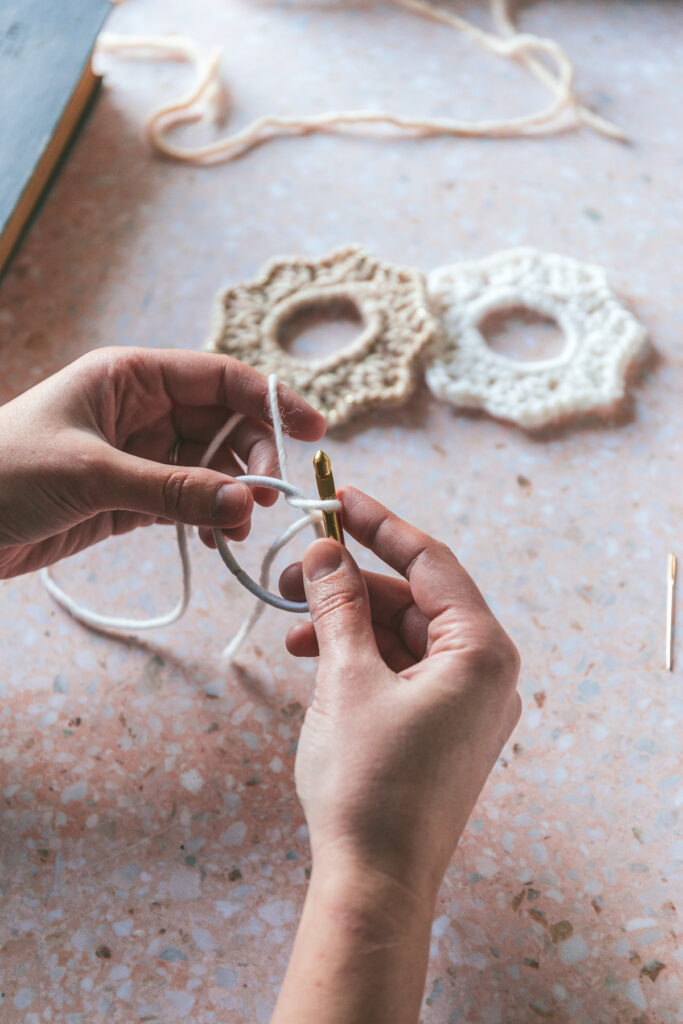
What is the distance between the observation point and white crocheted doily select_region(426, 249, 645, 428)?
911 mm

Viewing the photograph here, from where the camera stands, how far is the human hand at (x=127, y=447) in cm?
63

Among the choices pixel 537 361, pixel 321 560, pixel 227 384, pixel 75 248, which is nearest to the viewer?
pixel 321 560

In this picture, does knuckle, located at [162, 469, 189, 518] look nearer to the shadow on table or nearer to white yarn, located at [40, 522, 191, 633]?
white yarn, located at [40, 522, 191, 633]

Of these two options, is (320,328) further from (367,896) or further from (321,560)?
(367,896)

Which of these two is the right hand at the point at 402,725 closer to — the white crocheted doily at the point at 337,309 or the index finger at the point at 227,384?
the index finger at the point at 227,384

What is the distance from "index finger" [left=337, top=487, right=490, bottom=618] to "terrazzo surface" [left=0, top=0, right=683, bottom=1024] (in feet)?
0.54

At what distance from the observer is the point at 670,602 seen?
0.80 metres

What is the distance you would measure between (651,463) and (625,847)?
398mm

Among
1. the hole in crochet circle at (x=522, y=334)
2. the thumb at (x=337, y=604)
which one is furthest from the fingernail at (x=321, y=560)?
the hole in crochet circle at (x=522, y=334)

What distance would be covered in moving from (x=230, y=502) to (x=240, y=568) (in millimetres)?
74

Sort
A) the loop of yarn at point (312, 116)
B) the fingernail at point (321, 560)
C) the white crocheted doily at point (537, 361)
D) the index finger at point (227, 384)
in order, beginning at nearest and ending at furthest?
1. the fingernail at point (321, 560)
2. the index finger at point (227, 384)
3. the white crocheted doily at point (537, 361)
4. the loop of yarn at point (312, 116)

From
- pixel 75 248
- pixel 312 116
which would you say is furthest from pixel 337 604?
pixel 312 116

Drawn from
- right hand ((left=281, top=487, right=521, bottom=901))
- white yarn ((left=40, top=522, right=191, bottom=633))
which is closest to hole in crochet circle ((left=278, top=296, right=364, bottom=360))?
white yarn ((left=40, top=522, right=191, bottom=633))

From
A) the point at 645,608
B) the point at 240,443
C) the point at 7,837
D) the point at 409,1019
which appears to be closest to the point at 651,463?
the point at 645,608
